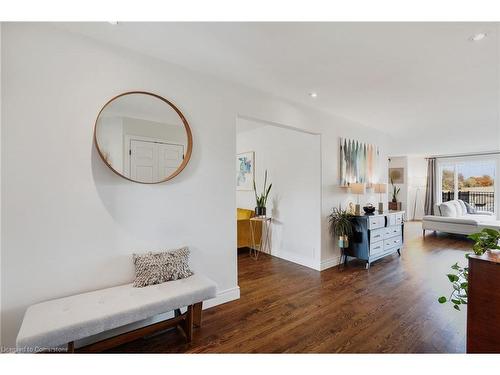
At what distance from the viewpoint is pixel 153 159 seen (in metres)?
2.17

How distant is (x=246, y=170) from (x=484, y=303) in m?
4.09

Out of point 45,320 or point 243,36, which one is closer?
point 45,320

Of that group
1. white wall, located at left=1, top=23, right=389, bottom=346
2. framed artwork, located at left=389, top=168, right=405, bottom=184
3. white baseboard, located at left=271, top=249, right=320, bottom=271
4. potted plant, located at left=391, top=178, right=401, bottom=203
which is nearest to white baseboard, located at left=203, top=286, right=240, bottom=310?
white wall, located at left=1, top=23, right=389, bottom=346

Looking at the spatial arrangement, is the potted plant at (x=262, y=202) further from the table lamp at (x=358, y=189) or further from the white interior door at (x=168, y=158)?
the white interior door at (x=168, y=158)

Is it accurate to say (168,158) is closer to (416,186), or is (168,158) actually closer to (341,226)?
(341,226)

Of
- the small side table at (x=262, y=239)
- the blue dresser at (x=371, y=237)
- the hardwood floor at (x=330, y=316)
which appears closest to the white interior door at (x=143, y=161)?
the hardwood floor at (x=330, y=316)

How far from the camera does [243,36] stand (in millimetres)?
1804

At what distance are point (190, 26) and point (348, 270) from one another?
3.61m

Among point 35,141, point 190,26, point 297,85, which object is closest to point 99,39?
point 190,26

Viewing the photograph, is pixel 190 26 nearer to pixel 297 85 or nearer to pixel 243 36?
pixel 243 36

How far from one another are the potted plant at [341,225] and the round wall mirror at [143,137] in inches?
99.8

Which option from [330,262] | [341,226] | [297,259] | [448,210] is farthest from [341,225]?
[448,210]
